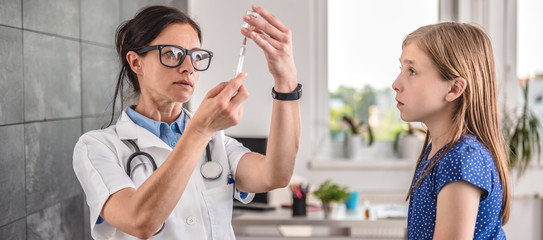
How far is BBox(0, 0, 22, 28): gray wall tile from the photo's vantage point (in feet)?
6.40

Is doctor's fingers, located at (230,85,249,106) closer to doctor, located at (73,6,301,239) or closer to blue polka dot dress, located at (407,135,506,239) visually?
doctor, located at (73,6,301,239)

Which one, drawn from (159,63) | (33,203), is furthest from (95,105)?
(159,63)

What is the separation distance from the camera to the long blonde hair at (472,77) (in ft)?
4.46

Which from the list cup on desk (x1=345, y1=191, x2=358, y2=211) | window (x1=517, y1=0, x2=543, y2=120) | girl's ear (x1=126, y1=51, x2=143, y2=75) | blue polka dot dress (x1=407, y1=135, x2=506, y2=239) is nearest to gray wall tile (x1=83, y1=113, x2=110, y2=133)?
girl's ear (x1=126, y1=51, x2=143, y2=75)

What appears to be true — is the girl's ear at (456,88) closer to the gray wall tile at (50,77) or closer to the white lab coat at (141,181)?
the white lab coat at (141,181)

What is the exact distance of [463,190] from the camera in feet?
4.07

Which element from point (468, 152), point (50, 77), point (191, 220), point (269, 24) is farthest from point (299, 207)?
point (269, 24)

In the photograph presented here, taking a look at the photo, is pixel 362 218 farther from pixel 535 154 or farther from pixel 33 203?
pixel 535 154

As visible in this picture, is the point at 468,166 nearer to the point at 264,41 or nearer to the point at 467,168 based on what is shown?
the point at 467,168

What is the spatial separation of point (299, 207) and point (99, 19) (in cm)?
155

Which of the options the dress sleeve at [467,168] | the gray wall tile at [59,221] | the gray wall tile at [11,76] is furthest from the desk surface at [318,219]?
the dress sleeve at [467,168]

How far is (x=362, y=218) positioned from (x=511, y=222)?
1.90 meters

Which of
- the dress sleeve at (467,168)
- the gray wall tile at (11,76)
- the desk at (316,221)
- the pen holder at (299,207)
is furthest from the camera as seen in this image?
the pen holder at (299,207)

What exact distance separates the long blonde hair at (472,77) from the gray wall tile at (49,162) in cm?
154
